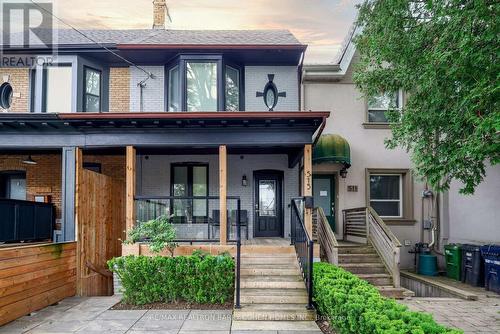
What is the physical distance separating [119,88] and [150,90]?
970mm

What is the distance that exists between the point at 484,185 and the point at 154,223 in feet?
29.9

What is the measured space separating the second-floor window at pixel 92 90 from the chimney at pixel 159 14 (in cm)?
376

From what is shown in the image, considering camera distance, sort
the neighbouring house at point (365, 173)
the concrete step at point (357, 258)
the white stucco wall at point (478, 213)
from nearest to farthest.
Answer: the concrete step at point (357, 258), the white stucco wall at point (478, 213), the neighbouring house at point (365, 173)

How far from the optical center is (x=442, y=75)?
6297mm

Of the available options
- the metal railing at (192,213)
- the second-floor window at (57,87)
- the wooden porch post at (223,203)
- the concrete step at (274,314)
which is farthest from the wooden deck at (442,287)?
the second-floor window at (57,87)

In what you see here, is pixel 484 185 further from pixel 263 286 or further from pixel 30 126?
pixel 30 126

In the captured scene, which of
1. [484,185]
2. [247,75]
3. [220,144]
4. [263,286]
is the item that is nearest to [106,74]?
[247,75]

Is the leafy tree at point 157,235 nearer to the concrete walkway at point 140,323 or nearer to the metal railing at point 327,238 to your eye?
the concrete walkway at point 140,323

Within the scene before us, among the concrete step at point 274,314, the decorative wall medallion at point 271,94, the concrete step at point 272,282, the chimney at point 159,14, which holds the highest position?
the chimney at point 159,14

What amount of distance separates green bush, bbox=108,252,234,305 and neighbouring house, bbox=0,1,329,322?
540 mm

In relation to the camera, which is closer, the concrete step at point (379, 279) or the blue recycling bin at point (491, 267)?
the blue recycling bin at point (491, 267)

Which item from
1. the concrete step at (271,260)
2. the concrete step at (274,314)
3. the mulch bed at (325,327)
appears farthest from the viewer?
the concrete step at (271,260)

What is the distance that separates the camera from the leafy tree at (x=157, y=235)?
25.6 feet

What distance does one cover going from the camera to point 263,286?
23.9ft
